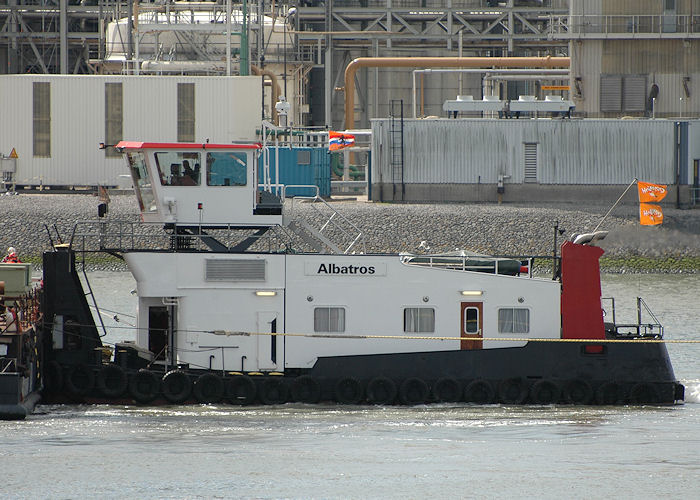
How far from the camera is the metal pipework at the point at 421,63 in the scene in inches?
2172

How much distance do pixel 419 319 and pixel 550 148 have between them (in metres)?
26.2

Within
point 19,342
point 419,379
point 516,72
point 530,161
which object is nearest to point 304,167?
point 530,161

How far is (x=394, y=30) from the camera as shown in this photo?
60.4 m

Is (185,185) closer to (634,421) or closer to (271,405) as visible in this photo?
(271,405)

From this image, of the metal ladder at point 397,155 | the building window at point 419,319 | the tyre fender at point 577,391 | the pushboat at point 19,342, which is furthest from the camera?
the metal ladder at point 397,155

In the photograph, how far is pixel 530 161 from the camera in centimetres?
4547

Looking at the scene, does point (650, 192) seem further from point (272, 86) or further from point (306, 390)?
point (272, 86)

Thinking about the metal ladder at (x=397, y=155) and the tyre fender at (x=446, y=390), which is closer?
the tyre fender at (x=446, y=390)

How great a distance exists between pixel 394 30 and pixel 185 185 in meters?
41.3

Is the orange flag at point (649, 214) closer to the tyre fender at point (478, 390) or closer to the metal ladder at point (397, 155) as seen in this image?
the tyre fender at point (478, 390)

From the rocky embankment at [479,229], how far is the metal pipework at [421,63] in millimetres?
12692

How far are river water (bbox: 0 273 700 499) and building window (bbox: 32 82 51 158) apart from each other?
29.5 metres

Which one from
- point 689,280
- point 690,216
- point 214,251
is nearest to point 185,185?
point 214,251

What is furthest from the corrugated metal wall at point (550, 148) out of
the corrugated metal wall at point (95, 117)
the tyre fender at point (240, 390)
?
the tyre fender at point (240, 390)
